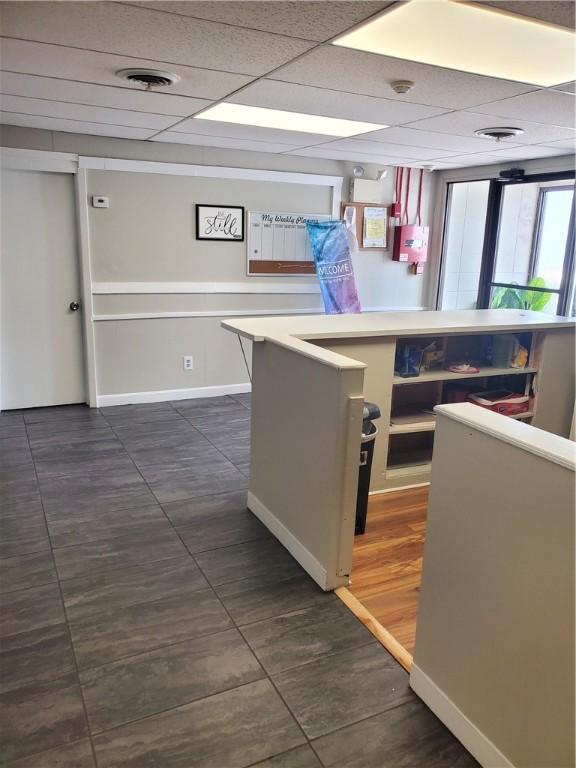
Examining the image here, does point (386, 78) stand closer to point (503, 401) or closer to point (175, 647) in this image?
point (503, 401)

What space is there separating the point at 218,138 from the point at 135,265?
1.28 m

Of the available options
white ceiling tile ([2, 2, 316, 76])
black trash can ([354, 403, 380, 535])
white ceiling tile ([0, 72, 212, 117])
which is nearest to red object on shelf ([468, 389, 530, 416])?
black trash can ([354, 403, 380, 535])

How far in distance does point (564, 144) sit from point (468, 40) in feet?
8.76

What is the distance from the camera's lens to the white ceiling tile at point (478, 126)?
3514 mm

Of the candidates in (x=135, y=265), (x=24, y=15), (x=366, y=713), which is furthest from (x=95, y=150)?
(x=366, y=713)

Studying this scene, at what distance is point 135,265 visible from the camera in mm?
5016

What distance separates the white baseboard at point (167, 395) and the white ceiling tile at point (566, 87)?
3674 millimetres

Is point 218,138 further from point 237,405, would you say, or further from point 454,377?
point 454,377

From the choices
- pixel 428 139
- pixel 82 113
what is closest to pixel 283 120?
pixel 428 139

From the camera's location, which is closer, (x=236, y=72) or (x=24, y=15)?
(x=24, y=15)

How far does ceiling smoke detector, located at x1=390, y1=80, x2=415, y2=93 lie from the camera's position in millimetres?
2707

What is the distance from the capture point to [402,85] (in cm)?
274

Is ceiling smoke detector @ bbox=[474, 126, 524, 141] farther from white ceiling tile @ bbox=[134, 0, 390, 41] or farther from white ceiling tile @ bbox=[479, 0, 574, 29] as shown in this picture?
white ceiling tile @ bbox=[134, 0, 390, 41]

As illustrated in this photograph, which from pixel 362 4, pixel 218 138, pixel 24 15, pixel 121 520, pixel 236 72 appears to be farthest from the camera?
pixel 218 138
